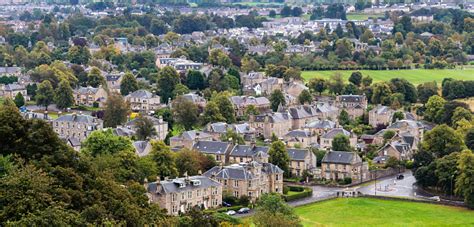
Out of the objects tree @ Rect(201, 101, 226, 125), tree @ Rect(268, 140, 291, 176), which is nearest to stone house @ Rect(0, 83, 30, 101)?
tree @ Rect(201, 101, 226, 125)

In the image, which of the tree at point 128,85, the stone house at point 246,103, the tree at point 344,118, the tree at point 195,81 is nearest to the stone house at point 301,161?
the tree at point 344,118

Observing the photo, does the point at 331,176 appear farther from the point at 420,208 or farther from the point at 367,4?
the point at 367,4

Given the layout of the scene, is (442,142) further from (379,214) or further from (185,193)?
(185,193)

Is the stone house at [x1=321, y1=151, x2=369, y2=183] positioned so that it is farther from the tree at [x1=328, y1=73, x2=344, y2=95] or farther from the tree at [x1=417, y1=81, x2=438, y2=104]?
the tree at [x1=328, y1=73, x2=344, y2=95]

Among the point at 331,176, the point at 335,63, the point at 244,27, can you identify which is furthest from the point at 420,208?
the point at 244,27

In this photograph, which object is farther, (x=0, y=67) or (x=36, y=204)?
(x=0, y=67)

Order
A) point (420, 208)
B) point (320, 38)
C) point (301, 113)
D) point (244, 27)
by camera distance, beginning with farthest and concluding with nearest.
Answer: point (244, 27), point (320, 38), point (301, 113), point (420, 208)

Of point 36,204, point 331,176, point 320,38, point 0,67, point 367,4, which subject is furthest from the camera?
point 367,4

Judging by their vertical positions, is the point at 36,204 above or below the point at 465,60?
above

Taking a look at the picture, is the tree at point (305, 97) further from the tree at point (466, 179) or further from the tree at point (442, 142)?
the tree at point (466, 179)
